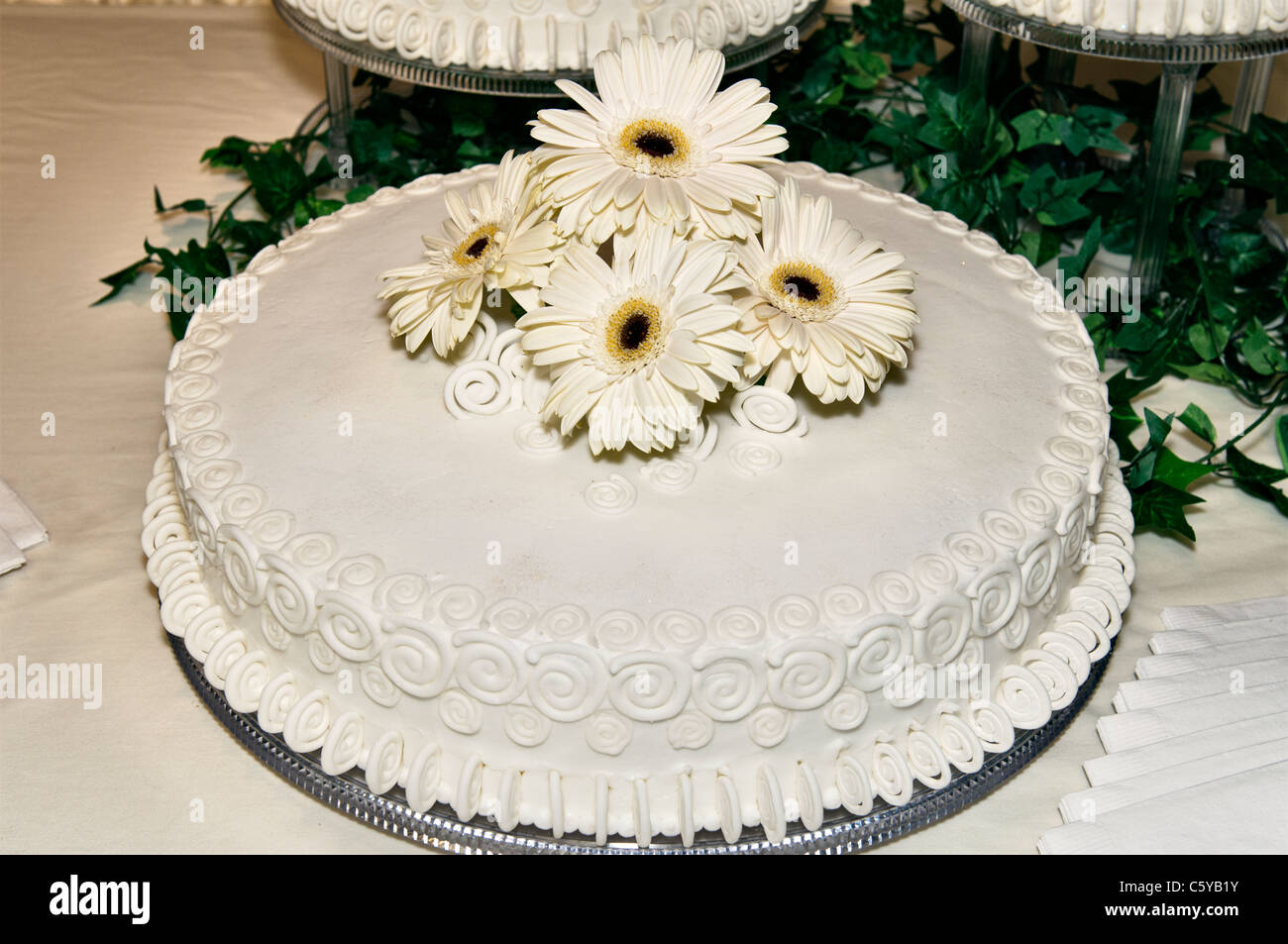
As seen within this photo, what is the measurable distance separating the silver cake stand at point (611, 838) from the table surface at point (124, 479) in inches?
7.3

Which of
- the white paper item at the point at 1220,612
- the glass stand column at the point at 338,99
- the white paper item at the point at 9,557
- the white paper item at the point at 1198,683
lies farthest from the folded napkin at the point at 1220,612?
the glass stand column at the point at 338,99

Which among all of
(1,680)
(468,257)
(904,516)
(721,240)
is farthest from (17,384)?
(904,516)

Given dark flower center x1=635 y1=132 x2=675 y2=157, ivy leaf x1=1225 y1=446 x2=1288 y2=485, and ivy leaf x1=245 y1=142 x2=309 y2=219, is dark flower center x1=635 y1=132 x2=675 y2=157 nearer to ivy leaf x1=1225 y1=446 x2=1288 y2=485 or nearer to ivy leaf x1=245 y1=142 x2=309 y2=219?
ivy leaf x1=1225 y1=446 x2=1288 y2=485

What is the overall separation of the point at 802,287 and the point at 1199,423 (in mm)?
1166

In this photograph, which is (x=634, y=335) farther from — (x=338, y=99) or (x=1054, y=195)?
(x=338, y=99)

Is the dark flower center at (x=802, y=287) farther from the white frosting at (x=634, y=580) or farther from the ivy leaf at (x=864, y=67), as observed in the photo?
the ivy leaf at (x=864, y=67)

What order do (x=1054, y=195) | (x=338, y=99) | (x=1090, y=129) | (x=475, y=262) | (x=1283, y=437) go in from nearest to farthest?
1. (x=475, y=262)
2. (x=1283, y=437)
3. (x=1054, y=195)
4. (x=1090, y=129)
5. (x=338, y=99)

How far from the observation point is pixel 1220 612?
2641 millimetres

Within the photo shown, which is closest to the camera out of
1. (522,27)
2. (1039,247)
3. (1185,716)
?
(1185,716)

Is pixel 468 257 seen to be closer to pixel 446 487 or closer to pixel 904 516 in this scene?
pixel 446 487

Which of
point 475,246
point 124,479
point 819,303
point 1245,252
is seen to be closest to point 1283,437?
point 1245,252

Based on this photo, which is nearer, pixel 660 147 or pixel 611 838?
pixel 611 838

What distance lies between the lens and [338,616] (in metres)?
2.06

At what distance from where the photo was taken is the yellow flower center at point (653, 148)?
2.13 metres
